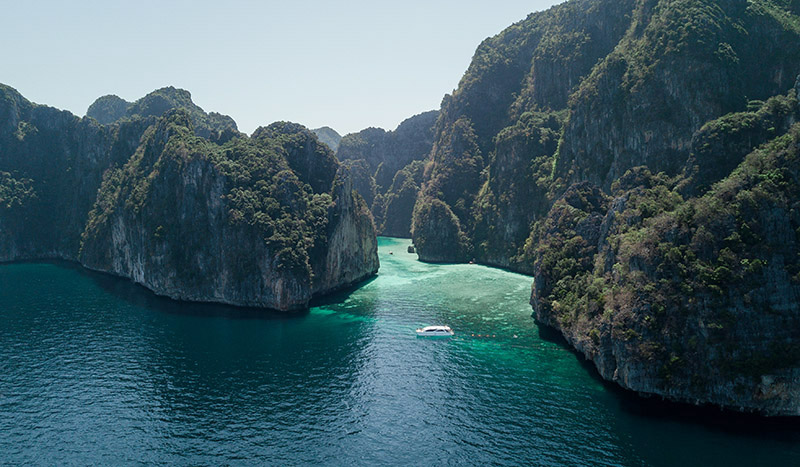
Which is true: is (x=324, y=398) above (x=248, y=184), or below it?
below

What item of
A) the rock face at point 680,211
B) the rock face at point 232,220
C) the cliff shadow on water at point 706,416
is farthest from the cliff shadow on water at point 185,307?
the cliff shadow on water at point 706,416

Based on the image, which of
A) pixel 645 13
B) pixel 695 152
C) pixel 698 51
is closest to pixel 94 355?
pixel 695 152

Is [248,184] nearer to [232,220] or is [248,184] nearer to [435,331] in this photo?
[232,220]

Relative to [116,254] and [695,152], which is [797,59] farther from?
[116,254]

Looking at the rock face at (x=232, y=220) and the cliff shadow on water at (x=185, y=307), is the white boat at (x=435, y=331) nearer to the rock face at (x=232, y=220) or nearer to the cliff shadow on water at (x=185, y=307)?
A: the cliff shadow on water at (x=185, y=307)

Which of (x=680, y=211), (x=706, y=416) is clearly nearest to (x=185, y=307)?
(x=680, y=211)

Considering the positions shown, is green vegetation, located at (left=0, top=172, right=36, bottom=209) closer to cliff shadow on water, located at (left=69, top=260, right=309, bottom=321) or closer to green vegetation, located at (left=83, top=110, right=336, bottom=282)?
green vegetation, located at (left=83, top=110, right=336, bottom=282)
